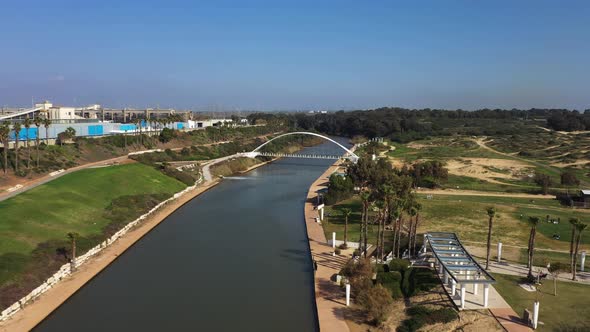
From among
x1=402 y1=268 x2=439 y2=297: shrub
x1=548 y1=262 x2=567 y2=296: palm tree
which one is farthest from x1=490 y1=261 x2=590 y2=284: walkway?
x1=402 y1=268 x2=439 y2=297: shrub

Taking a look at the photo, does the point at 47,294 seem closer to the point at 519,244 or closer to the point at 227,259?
the point at 227,259

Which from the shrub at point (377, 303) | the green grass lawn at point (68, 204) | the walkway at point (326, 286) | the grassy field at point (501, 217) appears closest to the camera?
the shrub at point (377, 303)

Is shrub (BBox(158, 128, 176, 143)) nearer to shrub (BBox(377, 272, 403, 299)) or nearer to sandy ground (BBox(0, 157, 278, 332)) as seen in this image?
sandy ground (BBox(0, 157, 278, 332))

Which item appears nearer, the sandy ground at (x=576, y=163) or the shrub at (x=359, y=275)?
the shrub at (x=359, y=275)

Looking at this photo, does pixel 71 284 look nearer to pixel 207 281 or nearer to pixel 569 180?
pixel 207 281

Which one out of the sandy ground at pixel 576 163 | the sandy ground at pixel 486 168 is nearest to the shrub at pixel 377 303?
the sandy ground at pixel 486 168

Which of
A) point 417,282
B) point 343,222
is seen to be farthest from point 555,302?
point 343,222

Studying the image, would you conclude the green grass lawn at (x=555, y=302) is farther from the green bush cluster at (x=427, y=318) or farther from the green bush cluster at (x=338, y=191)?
the green bush cluster at (x=338, y=191)
